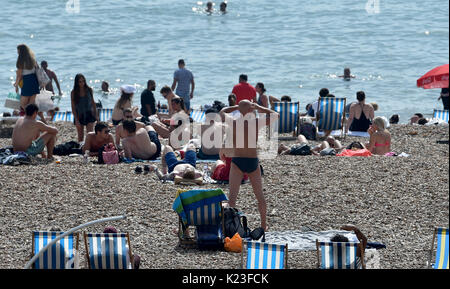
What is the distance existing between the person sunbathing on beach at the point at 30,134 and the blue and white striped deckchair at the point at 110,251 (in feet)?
15.4

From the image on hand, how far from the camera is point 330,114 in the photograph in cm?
1363

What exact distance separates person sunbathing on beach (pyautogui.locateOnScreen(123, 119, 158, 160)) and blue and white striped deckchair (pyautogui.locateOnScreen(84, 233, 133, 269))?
4.43 metres

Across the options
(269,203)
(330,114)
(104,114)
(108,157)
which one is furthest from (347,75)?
(269,203)

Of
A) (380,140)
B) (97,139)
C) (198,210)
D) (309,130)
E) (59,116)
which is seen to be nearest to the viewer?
(198,210)

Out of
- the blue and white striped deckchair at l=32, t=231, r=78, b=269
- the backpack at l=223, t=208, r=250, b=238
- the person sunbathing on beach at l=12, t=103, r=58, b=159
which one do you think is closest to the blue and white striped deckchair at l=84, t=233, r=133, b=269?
the blue and white striped deckchair at l=32, t=231, r=78, b=269

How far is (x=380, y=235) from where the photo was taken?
817cm

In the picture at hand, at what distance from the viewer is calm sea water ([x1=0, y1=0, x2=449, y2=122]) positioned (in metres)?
26.2

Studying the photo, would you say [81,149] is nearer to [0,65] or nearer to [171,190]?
[171,190]

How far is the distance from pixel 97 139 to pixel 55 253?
15.9ft

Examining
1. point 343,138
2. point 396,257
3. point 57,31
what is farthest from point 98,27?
point 396,257

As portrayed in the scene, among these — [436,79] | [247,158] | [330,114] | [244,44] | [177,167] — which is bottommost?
[177,167]

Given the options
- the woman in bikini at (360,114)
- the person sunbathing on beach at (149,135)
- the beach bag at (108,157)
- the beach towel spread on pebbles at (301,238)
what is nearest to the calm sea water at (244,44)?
the woman in bikini at (360,114)

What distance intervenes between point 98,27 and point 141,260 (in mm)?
31067

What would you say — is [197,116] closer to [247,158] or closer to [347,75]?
[247,158]
